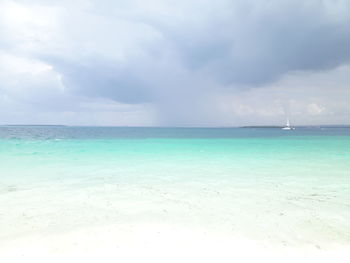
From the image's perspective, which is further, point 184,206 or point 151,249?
point 184,206

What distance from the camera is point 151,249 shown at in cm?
455

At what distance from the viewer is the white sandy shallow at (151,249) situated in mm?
4227

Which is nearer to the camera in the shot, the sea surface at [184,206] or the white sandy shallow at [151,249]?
the white sandy shallow at [151,249]

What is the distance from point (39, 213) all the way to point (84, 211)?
112 cm

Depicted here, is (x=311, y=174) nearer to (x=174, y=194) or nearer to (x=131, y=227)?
(x=174, y=194)

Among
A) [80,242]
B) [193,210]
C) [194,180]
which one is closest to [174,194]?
[193,210]

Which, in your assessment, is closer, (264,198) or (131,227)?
(131,227)

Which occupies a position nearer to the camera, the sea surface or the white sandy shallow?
the white sandy shallow

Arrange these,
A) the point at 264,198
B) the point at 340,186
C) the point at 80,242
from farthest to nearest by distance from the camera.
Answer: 1. the point at 340,186
2. the point at 264,198
3. the point at 80,242

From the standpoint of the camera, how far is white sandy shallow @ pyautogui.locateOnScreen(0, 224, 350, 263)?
4.23 metres

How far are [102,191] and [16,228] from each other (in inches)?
133

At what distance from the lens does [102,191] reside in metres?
8.75

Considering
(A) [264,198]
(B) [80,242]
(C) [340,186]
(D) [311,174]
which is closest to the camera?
(B) [80,242]

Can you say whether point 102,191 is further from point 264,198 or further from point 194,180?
point 264,198
